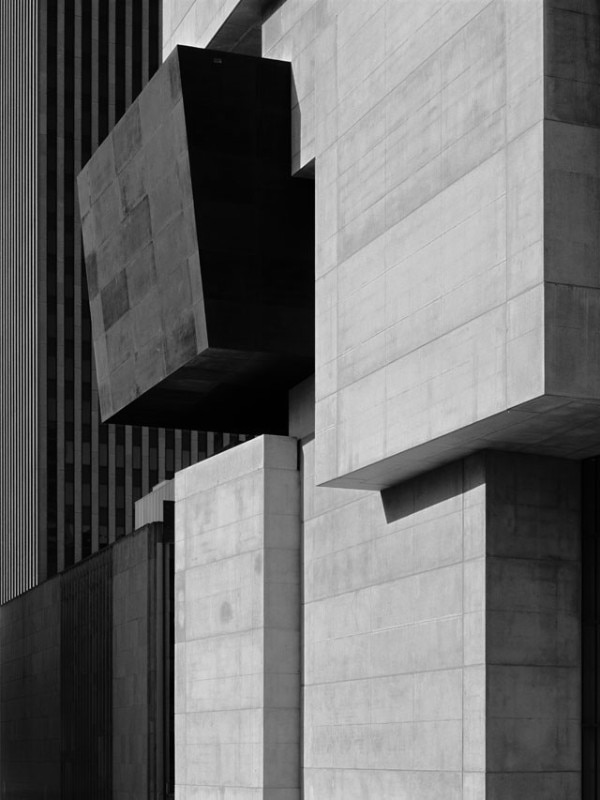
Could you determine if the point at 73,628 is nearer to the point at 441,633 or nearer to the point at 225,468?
the point at 225,468

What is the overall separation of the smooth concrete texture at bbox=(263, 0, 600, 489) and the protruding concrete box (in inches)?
1.6

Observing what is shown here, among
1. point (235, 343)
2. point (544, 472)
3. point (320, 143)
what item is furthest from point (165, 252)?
point (544, 472)

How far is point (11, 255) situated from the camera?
401 feet

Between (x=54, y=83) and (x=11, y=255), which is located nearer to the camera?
(x=54, y=83)

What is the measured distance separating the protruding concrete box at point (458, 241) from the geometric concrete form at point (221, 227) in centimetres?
417

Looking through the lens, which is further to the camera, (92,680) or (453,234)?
(92,680)

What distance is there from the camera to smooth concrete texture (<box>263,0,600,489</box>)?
31.4 meters

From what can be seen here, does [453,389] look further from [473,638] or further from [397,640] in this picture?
[397,640]

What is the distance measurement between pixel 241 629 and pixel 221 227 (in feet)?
35.0

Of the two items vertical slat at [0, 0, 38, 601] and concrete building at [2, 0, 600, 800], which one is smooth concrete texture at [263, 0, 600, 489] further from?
vertical slat at [0, 0, 38, 601]

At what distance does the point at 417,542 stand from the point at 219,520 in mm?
11116

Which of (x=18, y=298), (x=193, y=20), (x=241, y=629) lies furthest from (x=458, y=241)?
(x=18, y=298)

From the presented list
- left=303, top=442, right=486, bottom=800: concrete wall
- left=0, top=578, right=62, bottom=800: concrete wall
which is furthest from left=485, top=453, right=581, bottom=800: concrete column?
left=0, top=578, right=62, bottom=800: concrete wall

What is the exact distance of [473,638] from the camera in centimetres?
3506
